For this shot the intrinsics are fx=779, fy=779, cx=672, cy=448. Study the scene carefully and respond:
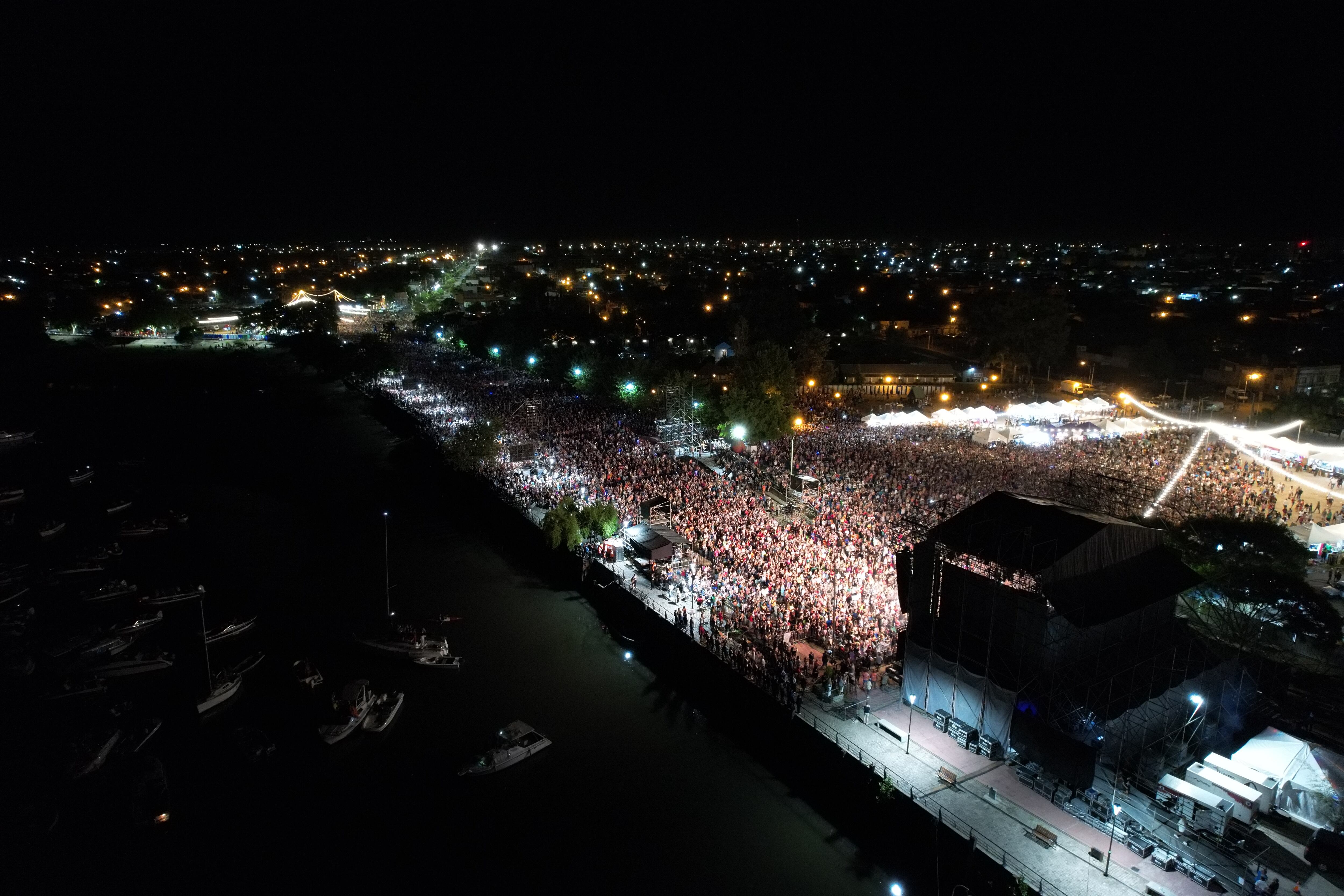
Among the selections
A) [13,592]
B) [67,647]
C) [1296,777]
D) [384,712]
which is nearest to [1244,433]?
[1296,777]

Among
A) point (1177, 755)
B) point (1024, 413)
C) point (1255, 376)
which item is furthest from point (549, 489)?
point (1255, 376)

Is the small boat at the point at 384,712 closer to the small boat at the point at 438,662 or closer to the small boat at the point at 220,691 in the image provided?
the small boat at the point at 438,662

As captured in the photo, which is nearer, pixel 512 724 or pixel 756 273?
pixel 512 724

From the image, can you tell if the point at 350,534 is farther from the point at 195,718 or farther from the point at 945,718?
the point at 945,718

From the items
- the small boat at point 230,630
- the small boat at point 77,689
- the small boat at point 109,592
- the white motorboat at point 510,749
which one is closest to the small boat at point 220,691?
the small boat at point 230,630

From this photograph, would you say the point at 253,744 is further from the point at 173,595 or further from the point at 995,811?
the point at 995,811

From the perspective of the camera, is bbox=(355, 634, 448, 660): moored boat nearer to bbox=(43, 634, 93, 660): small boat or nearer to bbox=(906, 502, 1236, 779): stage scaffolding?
bbox=(43, 634, 93, 660): small boat
